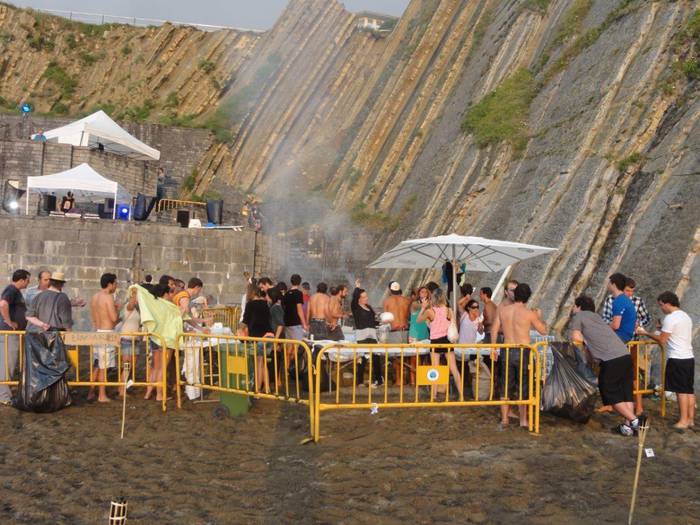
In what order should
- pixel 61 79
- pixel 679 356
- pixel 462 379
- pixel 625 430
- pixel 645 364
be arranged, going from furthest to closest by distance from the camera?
pixel 61 79 < pixel 645 364 < pixel 462 379 < pixel 679 356 < pixel 625 430

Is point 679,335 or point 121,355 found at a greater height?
point 679,335

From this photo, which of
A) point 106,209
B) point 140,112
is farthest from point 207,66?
point 106,209

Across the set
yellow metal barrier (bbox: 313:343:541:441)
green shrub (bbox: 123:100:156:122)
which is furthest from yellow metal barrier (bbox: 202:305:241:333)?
green shrub (bbox: 123:100:156:122)

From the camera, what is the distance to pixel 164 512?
4969 millimetres

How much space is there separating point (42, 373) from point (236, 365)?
225 cm

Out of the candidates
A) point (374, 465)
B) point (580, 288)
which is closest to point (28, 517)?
point (374, 465)

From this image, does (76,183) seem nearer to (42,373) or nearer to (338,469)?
(42,373)

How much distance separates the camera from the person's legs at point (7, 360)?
8688 mm

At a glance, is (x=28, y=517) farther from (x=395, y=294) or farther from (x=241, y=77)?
(x=241, y=77)

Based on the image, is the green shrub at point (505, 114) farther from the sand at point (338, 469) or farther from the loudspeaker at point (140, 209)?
the sand at point (338, 469)

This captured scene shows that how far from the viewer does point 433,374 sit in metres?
7.83

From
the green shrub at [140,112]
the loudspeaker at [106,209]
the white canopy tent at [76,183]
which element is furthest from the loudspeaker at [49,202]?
the green shrub at [140,112]

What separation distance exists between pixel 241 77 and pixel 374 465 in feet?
115

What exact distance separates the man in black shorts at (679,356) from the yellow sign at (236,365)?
4620 millimetres
